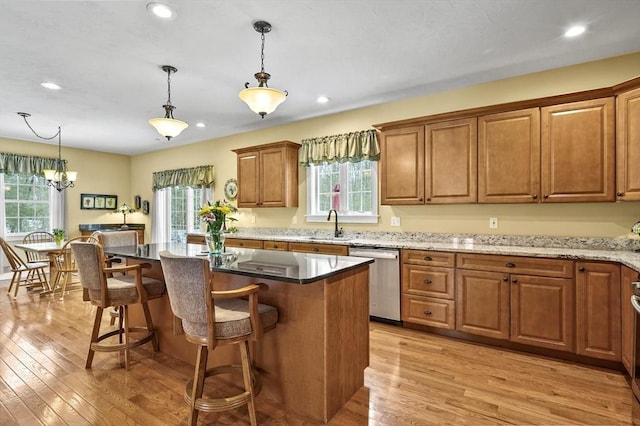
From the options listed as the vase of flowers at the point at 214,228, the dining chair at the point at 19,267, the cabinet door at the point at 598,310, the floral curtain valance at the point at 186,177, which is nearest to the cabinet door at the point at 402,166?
the cabinet door at the point at 598,310

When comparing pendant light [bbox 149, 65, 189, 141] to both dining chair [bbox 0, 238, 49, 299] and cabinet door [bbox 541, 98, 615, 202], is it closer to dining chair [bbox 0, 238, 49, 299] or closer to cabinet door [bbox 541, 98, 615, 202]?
cabinet door [bbox 541, 98, 615, 202]

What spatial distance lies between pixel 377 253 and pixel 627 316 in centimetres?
204

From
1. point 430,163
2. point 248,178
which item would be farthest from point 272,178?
point 430,163

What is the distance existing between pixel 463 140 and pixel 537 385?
2283 mm

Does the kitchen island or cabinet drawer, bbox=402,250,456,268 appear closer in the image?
the kitchen island

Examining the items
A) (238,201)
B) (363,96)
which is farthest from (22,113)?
(363,96)

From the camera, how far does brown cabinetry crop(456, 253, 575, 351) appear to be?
8.87ft

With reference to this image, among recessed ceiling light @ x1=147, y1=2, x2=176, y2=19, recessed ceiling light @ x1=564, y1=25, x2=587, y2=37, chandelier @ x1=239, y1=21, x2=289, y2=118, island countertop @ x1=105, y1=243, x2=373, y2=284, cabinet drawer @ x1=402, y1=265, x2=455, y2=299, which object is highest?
recessed ceiling light @ x1=147, y1=2, x2=176, y2=19

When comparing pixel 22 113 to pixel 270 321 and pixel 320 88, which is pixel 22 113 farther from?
pixel 270 321

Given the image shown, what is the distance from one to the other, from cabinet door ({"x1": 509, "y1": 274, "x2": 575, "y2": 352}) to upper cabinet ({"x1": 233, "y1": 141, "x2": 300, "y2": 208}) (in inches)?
122

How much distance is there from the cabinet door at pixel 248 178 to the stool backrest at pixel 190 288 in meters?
3.37

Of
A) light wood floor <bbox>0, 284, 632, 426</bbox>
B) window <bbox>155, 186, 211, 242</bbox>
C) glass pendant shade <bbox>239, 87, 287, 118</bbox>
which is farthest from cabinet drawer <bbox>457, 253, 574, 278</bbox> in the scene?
window <bbox>155, 186, 211, 242</bbox>

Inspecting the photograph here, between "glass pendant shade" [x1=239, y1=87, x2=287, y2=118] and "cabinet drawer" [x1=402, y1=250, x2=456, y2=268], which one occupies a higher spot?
"glass pendant shade" [x1=239, y1=87, x2=287, y2=118]

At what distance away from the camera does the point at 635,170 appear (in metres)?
2.60
